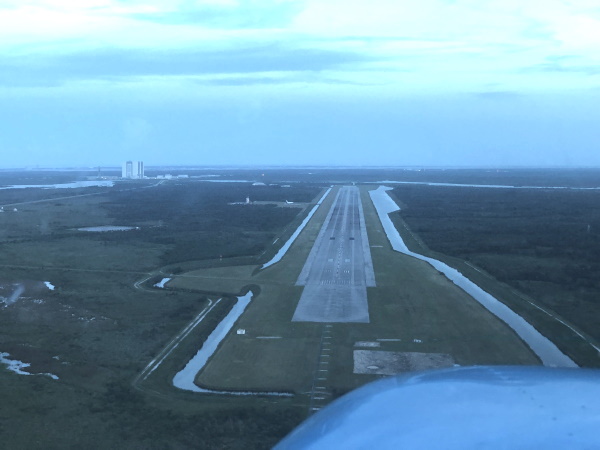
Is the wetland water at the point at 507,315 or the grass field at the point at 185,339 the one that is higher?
the wetland water at the point at 507,315

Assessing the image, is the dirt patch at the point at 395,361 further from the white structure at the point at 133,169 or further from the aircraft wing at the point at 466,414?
the white structure at the point at 133,169

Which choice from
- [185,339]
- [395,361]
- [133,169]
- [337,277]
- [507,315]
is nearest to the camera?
[395,361]

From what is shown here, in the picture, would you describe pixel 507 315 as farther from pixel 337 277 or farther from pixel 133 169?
pixel 133 169

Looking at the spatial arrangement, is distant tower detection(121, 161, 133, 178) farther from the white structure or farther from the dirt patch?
the dirt patch

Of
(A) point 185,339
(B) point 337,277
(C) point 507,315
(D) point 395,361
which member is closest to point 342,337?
(D) point 395,361

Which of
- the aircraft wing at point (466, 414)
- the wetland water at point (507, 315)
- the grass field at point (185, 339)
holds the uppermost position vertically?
the aircraft wing at point (466, 414)

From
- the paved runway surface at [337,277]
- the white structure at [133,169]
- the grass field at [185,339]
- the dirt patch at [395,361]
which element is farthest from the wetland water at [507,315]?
the white structure at [133,169]

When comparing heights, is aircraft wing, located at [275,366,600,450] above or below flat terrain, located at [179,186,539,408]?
above

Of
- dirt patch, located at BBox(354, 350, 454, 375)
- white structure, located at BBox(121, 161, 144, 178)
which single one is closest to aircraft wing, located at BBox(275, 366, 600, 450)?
dirt patch, located at BBox(354, 350, 454, 375)

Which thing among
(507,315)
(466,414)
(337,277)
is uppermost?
(466,414)
